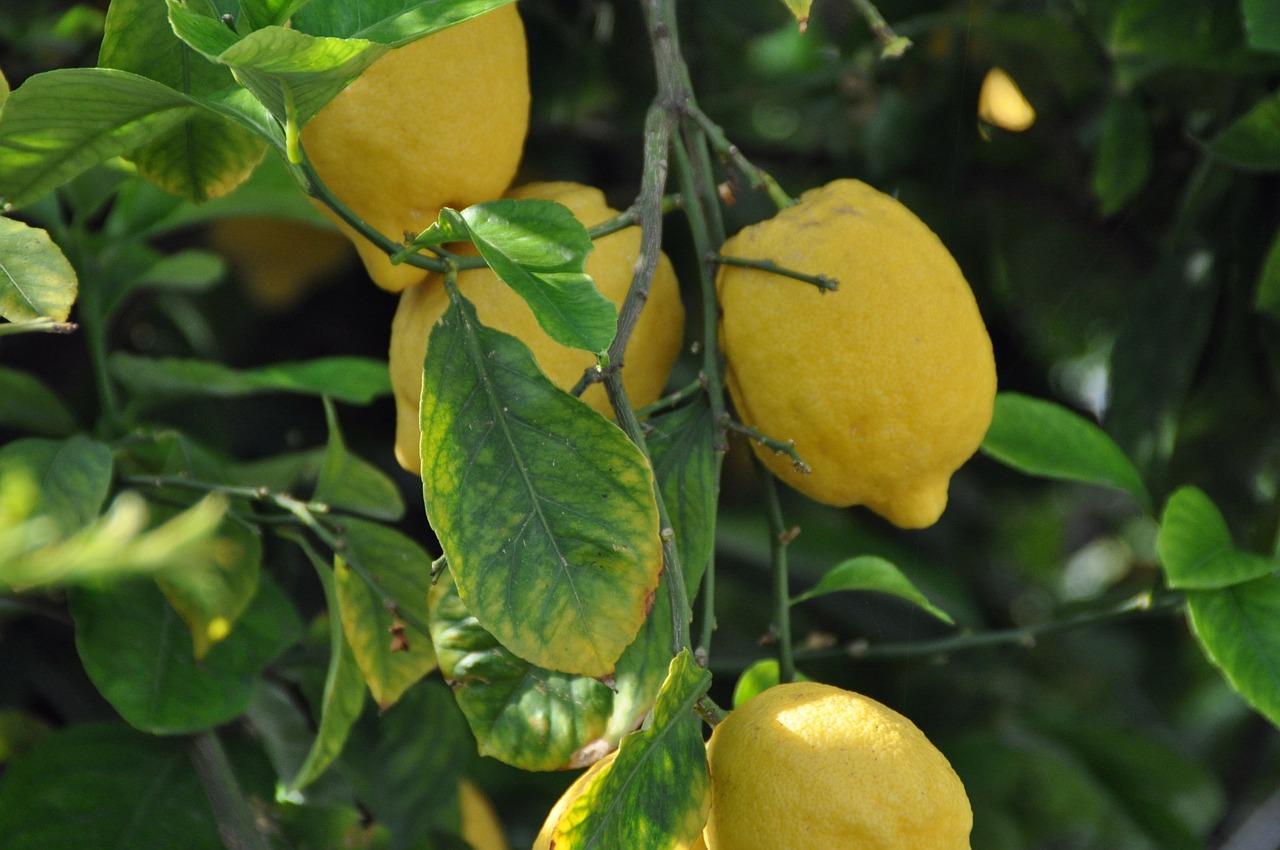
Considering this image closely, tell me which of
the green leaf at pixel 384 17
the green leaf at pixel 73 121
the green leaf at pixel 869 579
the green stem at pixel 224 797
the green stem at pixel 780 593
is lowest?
the green stem at pixel 224 797

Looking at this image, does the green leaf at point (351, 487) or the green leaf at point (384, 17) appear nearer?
the green leaf at point (384, 17)

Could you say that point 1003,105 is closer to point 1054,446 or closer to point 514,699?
point 1054,446

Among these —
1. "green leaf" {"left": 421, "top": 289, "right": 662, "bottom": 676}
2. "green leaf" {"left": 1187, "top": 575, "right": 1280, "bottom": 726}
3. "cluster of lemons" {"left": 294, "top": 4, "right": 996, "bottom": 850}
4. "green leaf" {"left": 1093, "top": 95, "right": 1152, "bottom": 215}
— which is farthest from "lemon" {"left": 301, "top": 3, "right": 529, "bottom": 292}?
"green leaf" {"left": 1093, "top": 95, "right": 1152, "bottom": 215}

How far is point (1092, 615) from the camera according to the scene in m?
0.84

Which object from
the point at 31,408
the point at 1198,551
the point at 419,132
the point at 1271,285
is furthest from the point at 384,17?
the point at 1271,285

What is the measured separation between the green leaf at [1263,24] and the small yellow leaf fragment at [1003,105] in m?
0.40

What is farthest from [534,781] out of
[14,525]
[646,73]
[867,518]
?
[14,525]

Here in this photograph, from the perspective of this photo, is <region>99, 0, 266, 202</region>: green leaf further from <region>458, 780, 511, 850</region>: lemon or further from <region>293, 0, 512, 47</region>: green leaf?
<region>458, 780, 511, 850</region>: lemon

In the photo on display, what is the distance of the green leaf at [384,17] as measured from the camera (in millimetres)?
469

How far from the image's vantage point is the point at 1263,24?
0.77 meters

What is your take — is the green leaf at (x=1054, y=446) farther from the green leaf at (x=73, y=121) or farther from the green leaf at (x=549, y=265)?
the green leaf at (x=73, y=121)

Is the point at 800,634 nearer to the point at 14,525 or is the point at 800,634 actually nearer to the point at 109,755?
the point at 109,755

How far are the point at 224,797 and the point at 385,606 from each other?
0.19 m

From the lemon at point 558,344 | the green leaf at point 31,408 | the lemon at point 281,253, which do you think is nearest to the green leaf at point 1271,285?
the lemon at point 558,344
